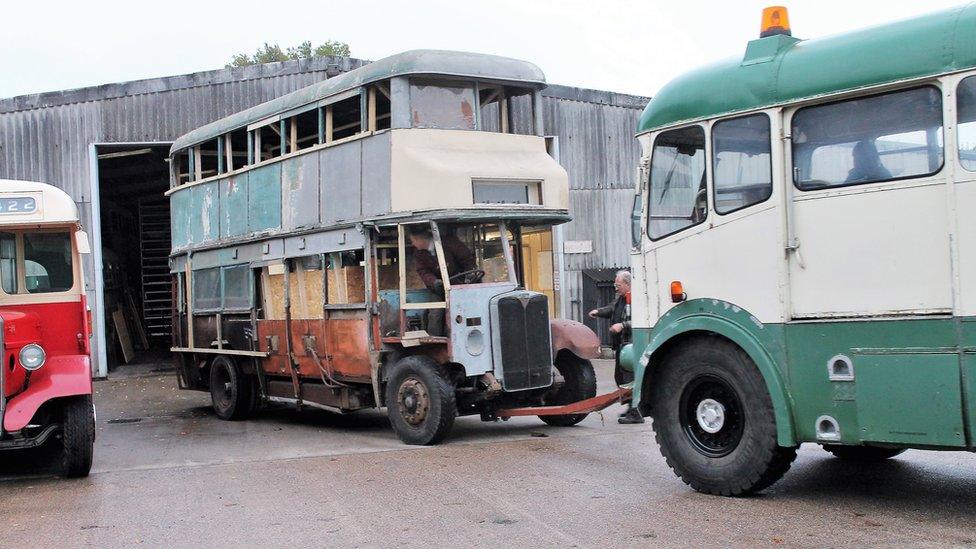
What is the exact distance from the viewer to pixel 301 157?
13.1m

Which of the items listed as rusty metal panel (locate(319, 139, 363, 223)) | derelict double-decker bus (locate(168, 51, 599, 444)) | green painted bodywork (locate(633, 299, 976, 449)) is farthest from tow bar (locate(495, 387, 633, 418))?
rusty metal panel (locate(319, 139, 363, 223))

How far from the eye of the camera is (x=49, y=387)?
9461 mm

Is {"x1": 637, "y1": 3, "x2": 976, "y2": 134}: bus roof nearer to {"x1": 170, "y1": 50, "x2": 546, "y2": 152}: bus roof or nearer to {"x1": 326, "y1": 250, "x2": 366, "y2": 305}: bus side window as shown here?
{"x1": 170, "y1": 50, "x2": 546, "y2": 152}: bus roof

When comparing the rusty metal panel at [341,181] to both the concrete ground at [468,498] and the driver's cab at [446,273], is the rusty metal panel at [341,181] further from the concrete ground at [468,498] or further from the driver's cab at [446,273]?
the concrete ground at [468,498]

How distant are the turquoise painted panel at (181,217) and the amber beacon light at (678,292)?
10.6m

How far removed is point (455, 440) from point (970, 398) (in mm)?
6329

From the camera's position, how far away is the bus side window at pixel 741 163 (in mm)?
7355

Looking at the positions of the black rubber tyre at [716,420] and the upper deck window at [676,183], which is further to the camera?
the upper deck window at [676,183]

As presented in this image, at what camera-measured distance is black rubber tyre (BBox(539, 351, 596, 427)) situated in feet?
39.8

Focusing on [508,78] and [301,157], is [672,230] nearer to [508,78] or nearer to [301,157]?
[508,78]

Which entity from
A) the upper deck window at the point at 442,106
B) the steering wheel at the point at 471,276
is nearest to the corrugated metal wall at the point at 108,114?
the upper deck window at the point at 442,106

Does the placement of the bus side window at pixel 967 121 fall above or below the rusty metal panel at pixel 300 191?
below

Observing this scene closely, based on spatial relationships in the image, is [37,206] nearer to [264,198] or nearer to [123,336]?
[264,198]

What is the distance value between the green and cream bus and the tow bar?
118cm
